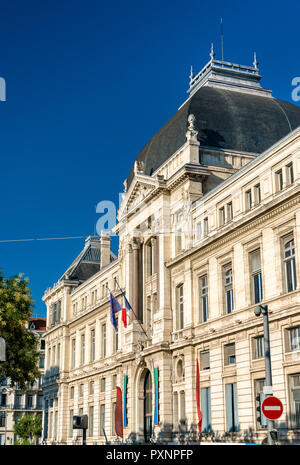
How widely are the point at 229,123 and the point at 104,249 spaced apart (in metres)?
33.8

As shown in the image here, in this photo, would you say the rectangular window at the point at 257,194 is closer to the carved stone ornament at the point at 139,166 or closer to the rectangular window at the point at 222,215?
the rectangular window at the point at 222,215

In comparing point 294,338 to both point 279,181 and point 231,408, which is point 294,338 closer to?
point 231,408

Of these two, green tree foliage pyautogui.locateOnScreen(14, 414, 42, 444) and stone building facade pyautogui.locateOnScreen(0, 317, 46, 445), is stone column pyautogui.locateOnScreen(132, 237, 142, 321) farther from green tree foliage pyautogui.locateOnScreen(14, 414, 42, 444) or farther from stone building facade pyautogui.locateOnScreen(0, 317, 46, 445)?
stone building facade pyautogui.locateOnScreen(0, 317, 46, 445)

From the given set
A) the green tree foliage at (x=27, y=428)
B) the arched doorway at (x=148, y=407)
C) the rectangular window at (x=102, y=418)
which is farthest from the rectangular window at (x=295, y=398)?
A: the green tree foliage at (x=27, y=428)

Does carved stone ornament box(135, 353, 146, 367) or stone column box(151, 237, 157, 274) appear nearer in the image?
carved stone ornament box(135, 353, 146, 367)

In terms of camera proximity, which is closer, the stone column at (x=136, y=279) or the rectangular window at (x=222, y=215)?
the rectangular window at (x=222, y=215)

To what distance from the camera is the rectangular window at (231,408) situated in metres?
36.0

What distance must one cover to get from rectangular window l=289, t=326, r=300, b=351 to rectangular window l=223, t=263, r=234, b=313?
6.72 meters

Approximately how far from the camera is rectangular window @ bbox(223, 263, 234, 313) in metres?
38.6

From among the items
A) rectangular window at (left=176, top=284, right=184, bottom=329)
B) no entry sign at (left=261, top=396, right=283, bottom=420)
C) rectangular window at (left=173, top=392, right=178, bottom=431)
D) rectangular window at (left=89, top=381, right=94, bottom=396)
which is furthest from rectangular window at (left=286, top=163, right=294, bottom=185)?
rectangular window at (left=89, top=381, right=94, bottom=396)

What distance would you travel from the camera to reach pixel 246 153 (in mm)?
48281

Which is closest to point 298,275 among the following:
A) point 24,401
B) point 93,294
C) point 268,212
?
point 268,212

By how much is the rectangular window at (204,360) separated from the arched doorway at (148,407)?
9002 millimetres
